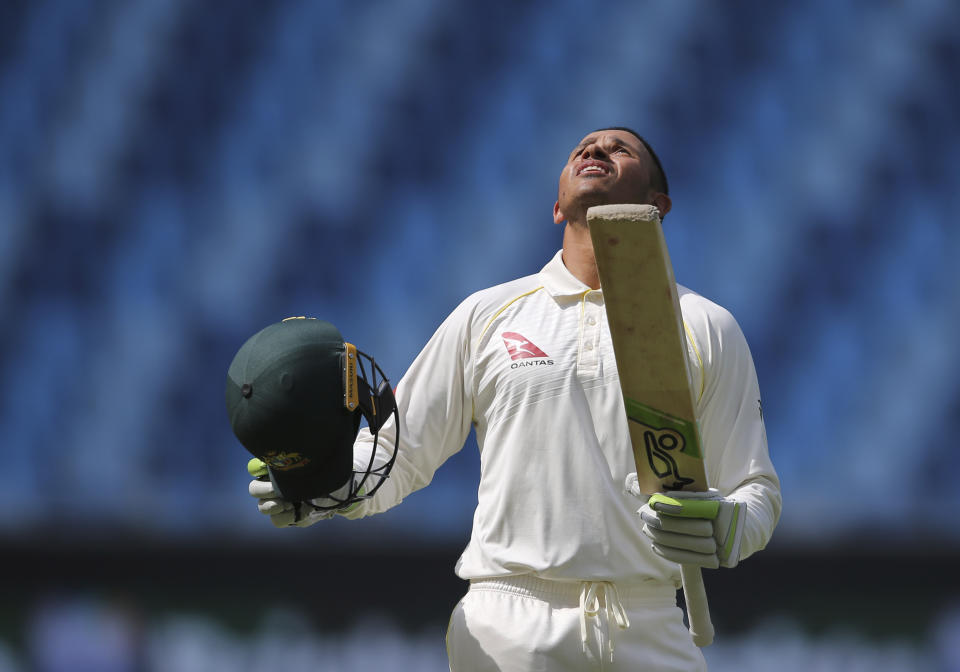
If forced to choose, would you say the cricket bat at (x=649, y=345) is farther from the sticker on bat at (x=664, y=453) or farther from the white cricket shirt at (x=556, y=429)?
the white cricket shirt at (x=556, y=429)

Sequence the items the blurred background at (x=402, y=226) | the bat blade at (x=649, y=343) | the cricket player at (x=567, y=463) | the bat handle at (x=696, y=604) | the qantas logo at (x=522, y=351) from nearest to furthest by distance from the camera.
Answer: the bat blade at (x=649, y=343) → the bat handle at (x=696, y=604) → the cricket player at (x=567, y=463) → the qantas logo at (x=522, y=351) → the blurred background at (x=402, y=226)

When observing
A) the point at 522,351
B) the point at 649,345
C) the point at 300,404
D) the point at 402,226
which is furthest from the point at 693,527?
the point at 402,226

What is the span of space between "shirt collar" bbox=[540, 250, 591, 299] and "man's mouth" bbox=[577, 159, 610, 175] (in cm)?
17

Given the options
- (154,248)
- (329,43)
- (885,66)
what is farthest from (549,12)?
(154,248)

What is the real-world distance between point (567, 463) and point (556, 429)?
6 cm

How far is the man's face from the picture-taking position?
224cm

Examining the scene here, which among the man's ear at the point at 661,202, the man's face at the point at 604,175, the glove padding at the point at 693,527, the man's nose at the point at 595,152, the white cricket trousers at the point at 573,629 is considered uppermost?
the man's nose at the point at 595,152

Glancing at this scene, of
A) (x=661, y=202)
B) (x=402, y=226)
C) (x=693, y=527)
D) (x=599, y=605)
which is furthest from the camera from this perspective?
(x=402, y=226)

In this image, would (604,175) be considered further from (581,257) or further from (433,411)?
(433,411)

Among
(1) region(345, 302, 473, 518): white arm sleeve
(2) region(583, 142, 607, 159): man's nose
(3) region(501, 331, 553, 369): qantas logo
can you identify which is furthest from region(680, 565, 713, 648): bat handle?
(2) region(583, 142, 607, 159): man's nose

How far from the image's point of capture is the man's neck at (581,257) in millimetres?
2252

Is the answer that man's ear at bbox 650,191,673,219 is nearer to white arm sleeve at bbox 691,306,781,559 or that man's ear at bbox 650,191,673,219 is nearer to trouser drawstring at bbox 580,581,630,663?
white arm sleeve at bbox 691,306,781,559

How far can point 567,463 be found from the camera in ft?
6.72

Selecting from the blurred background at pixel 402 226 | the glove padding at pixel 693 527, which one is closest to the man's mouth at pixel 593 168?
the glove padding at pixel 693 527
